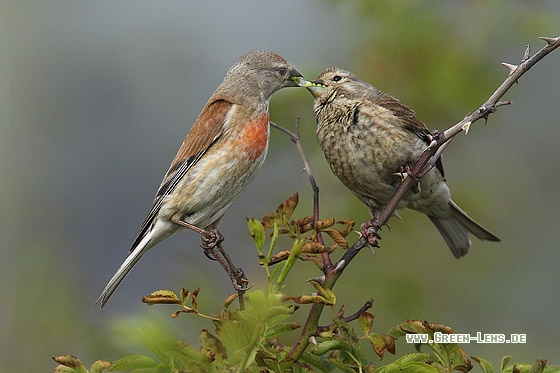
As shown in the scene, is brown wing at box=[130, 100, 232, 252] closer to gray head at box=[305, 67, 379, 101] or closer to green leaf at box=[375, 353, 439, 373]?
gray head at box=[305, 67, 379, 101]

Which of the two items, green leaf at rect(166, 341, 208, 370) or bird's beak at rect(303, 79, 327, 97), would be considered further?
bird's beak at rect(303, 79, 327, 97)

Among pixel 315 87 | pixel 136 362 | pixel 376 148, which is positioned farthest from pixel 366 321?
pixel 315 87

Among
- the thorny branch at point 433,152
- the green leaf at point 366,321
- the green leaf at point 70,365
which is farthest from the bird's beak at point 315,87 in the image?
the green leaf at point 70,365

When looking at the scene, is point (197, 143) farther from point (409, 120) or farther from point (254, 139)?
point (409, 120)

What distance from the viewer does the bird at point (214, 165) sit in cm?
434

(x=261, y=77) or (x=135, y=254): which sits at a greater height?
(x=261, y=77)

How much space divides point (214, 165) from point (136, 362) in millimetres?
2285

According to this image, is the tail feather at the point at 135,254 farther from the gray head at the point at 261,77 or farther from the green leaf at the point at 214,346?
the green leaf at the point at 214,346

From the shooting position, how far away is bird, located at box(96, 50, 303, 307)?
4.34 meters

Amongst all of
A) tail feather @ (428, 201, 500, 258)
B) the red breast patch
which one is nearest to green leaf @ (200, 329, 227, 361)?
the red breast patch

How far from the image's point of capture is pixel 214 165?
4395 mm

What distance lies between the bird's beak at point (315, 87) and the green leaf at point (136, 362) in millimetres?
2780

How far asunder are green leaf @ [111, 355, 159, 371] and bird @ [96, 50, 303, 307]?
6.53 ft

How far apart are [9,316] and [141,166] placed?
16.6 ft
